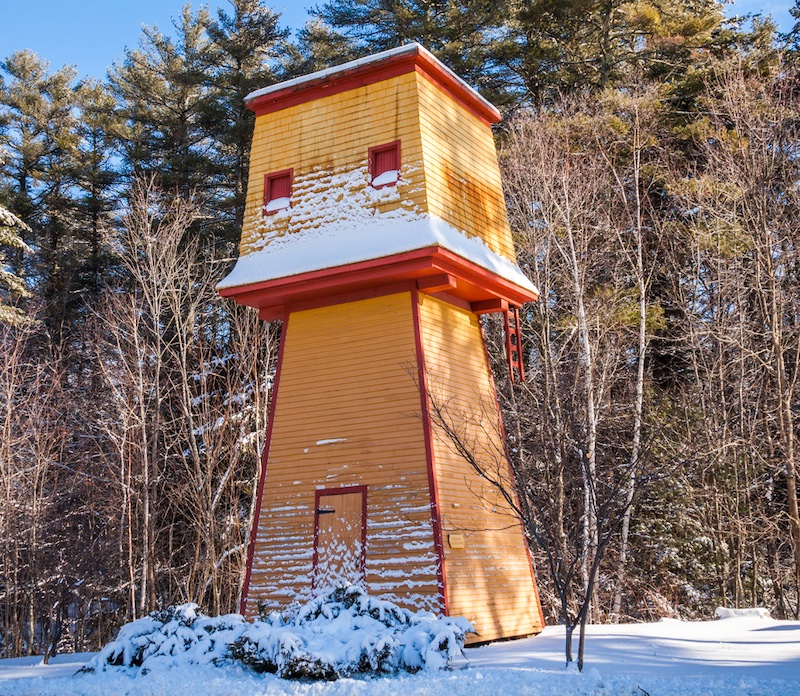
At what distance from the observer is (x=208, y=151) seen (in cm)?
2992

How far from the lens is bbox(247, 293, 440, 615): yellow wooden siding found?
1198 cm

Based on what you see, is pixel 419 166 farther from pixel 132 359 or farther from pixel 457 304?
pixel 132 359

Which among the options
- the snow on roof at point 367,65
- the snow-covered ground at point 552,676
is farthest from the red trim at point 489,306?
the snow-covered ground at point 552,676

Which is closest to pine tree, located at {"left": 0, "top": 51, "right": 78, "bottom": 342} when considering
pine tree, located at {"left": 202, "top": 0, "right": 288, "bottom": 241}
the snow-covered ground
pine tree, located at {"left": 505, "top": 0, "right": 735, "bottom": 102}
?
pine tree, located at {"left": 202, "top": 0, "right": 288, "bottom": 241}

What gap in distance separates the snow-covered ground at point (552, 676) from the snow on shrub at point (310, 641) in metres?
0.23

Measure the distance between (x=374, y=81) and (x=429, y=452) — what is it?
6.28 metres

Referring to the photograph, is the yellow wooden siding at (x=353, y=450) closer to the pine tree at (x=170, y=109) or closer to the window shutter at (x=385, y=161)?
the window shutter at (x=385, y=161)

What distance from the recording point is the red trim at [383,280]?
490 inches

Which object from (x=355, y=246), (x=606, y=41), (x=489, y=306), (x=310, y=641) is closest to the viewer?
(x=310, y=641)

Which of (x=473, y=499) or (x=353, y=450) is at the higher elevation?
(x=353, y=450)

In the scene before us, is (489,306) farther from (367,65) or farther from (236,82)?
(236,82)

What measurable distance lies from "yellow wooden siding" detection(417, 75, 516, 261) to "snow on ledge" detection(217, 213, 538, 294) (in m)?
0.40

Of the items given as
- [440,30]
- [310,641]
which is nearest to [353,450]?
[310,641]

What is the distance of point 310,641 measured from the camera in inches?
345
